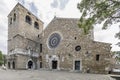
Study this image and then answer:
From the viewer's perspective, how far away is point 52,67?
82.8 feet

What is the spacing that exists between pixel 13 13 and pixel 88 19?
2196cm

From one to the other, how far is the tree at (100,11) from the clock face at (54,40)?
654 inches

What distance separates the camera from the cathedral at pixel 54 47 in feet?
69.8

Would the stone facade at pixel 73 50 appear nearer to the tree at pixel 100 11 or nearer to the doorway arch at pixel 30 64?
the doorway arch at pixel 30 64

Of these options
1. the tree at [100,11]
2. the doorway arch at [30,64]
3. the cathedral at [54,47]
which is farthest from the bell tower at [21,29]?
the tree at [100,11]

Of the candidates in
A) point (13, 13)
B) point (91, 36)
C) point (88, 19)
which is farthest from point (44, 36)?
point (88, 19)

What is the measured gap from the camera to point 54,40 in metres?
25.5

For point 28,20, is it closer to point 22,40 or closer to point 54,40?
point 22,40

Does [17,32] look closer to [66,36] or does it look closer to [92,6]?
[66,36]

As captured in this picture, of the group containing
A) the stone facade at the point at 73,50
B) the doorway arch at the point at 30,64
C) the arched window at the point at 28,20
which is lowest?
the doorway arch at the point at 30,64

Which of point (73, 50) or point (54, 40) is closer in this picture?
point (73, 50)

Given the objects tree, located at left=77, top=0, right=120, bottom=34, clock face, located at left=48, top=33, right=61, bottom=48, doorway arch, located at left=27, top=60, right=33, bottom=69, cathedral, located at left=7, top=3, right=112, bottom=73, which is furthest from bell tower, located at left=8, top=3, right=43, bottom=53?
tree, located at left=77, top=0, right=120, bottom=34

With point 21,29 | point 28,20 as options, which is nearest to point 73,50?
point 21,29

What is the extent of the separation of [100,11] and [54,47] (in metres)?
18.2
